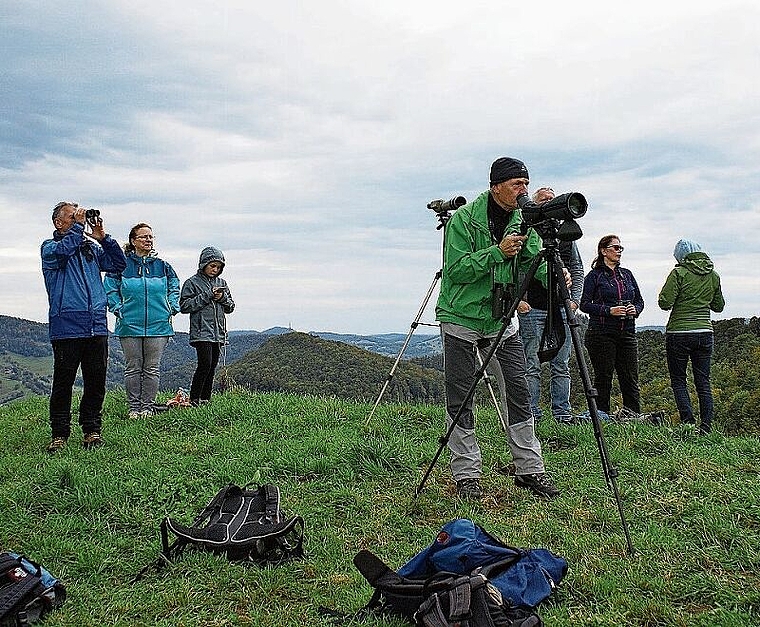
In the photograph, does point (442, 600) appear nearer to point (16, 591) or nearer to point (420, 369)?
point (16, 591)

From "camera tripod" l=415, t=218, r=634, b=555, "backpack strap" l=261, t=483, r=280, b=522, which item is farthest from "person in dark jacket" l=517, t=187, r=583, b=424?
"backpack strap" l=261, t=483, r=280, b=522

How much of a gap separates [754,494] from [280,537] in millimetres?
3764

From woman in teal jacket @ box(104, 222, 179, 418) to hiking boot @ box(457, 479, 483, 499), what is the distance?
5100 millimetres

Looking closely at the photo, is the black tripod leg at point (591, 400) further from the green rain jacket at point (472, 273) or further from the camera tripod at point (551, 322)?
the green rain jacket at point (472, 273)

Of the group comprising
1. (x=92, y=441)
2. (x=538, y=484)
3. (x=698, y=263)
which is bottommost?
(x=92, y=441)

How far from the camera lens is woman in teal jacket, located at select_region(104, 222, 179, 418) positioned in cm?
938

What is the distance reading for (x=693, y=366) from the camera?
8.41 meters

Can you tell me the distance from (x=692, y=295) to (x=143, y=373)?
23.4 feet

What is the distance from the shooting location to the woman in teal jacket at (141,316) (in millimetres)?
9375

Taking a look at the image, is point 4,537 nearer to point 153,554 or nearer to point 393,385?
point 153,554

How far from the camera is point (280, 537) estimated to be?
473 cm

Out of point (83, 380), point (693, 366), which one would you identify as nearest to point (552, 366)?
point (693, 366)

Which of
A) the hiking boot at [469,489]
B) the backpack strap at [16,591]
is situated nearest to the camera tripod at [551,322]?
the hiking boot at [469,489]

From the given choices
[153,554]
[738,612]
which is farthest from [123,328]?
[738,612]
